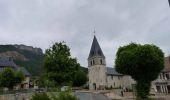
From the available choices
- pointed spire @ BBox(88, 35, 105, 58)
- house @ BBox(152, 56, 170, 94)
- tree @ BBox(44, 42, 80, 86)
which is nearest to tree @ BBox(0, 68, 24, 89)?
tree @ BBox(44, 42, 80, 86)

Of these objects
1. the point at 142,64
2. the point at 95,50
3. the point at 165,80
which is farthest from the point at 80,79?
the point at 142,64

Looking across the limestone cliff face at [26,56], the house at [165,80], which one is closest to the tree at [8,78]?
the house at [165,80]

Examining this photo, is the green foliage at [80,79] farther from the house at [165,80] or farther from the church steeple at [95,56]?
the house at [165,80]

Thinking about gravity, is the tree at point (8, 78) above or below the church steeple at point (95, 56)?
below

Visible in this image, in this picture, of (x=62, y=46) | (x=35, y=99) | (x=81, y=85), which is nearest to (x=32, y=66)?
(x=81, y=85)

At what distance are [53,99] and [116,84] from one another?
76.6 meters

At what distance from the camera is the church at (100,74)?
8544 cm

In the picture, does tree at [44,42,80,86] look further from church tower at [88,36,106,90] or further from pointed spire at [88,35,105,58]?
pointed spire at [88,35,105,58]

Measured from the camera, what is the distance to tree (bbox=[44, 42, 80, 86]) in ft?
163

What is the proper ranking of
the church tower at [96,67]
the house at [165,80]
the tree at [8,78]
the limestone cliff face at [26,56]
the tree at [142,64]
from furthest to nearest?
the limestone cliff face at [26,56]
the church tower at [96,67]
the house at [165,80]
the tree at [8,78]
the tree at [142,64]

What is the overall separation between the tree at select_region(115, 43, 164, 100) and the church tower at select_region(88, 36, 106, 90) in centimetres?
4581

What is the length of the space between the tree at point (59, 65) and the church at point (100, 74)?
32804 mm

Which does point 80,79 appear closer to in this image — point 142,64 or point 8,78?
point 8,78

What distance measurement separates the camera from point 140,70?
36.8 meters
